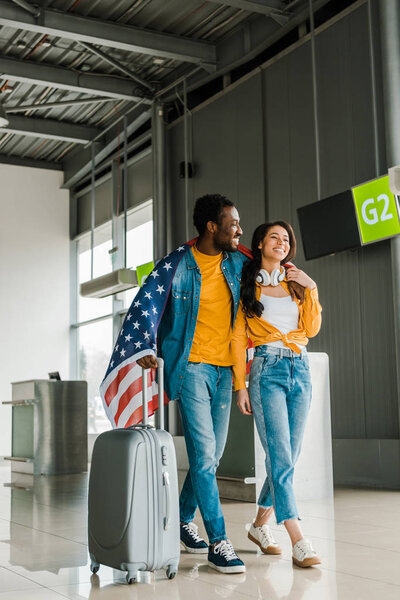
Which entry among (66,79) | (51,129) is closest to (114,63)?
(66,79)

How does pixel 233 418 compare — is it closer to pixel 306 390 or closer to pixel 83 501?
pixel 83 501

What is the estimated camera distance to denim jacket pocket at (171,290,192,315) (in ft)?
10.5

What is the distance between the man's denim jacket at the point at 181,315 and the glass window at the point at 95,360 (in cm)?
988

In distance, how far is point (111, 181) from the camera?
13.0 metres

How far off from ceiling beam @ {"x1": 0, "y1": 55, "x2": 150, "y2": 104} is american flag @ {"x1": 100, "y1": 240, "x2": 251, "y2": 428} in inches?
294

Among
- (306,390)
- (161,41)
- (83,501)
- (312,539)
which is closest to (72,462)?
(83,501)

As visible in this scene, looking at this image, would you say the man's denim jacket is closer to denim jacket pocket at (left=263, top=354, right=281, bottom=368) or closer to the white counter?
denim jacket pocket at (left=263, top=354, right=281, bottom=368)

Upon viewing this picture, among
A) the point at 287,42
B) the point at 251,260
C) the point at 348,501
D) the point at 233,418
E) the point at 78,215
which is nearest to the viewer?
the point at 251,260

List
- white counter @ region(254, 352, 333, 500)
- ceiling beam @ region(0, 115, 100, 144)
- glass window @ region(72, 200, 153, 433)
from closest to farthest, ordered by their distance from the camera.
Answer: white counter @ region(254, 352, 333, 500) < ceiling beam @ region(0, 115, 100, 144) < glass window @ region(72, 200, 153, 433)

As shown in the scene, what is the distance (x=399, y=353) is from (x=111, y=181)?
7645 millimetres

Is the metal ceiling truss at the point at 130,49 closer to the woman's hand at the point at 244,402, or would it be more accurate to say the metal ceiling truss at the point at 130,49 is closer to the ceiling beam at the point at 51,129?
the ceiling beam at the point at 51,129

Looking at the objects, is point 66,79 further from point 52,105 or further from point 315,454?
point 315,454

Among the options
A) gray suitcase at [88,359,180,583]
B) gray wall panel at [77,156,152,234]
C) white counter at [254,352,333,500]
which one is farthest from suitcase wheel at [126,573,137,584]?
gray wall panel at [77,156,152,234]

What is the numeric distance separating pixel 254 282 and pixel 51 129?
9865 mm
